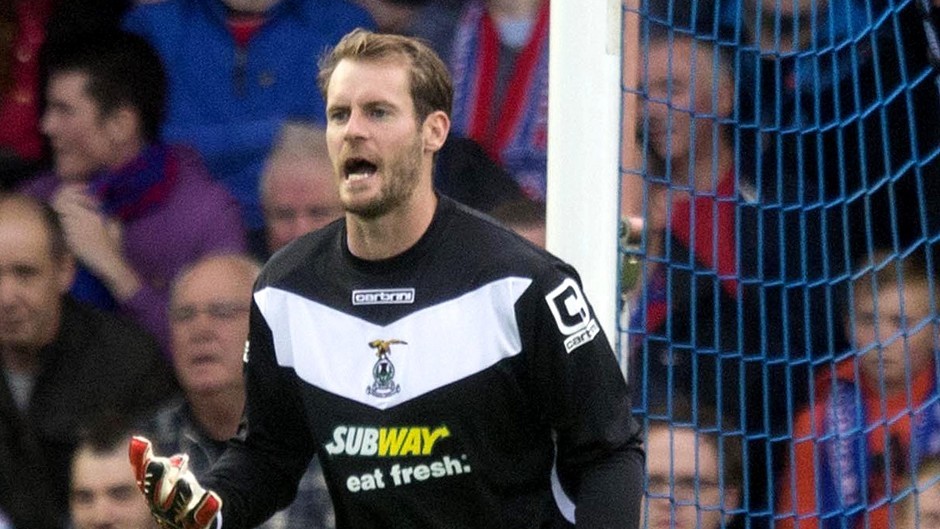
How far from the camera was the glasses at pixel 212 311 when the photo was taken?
468 cm

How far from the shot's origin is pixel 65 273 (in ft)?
15.5

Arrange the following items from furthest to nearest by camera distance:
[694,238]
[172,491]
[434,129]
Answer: [694,238], [434,129], [172,491]

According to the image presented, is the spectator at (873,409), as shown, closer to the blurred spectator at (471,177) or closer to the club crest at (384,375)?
the blurred spectator at (471,177)

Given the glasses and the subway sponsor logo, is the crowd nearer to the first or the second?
the glasses

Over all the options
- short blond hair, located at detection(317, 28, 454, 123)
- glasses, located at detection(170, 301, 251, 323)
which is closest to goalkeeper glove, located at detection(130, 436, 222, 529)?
short blond hair, located at detection(317, 28, 454, 123)

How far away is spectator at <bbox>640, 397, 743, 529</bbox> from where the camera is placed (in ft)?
14.6

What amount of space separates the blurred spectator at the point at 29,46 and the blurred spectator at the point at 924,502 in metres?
2.33

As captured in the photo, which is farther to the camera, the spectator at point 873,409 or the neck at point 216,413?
the neck at point 216,413

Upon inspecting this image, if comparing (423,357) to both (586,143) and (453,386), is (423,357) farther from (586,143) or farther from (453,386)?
(586,143)

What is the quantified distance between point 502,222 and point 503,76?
15.2 inches

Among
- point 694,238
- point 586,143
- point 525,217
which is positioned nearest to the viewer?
point 586,143

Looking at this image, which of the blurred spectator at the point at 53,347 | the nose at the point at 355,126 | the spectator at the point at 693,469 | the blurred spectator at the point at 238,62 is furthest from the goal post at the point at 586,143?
the blurred spectator at the point at 53,347

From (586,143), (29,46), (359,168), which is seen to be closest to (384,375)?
(359,168)

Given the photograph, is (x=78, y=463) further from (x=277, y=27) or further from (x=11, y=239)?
(x=277, y=27)
